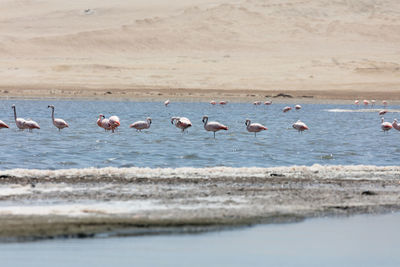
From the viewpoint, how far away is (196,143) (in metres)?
19.3

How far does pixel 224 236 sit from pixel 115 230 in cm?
107

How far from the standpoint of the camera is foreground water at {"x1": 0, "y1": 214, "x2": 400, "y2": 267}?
23.0 ft

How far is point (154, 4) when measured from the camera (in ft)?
296

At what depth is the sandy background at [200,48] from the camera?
153 ft

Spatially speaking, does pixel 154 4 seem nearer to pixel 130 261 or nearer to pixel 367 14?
pixel 367 14

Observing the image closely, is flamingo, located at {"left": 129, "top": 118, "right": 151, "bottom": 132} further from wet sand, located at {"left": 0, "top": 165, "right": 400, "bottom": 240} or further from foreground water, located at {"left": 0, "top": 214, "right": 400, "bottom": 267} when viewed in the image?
foreground water, located at {"left": 0, "top": 214, "right": 400, "bottom": 267}

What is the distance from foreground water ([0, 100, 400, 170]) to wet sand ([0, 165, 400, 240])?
2.77 m

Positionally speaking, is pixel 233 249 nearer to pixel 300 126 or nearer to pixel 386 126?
pixel 300 126

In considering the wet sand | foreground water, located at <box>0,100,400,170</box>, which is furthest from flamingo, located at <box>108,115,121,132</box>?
the wet sand

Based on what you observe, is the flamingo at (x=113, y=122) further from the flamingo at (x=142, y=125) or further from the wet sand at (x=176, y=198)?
the wet sand at (x=176, y=198)

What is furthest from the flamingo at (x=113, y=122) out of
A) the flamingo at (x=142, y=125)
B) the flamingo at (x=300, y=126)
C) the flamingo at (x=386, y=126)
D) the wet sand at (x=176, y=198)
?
the wet sand at (x=176, y=198)

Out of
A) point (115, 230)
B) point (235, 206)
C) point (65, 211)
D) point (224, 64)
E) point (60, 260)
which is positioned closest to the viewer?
point (60, 260)

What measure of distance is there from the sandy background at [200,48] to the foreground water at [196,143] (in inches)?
485

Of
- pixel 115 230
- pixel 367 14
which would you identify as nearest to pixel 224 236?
pixel 115 230
